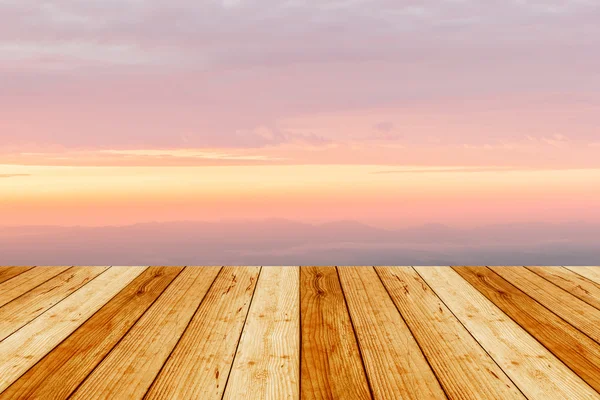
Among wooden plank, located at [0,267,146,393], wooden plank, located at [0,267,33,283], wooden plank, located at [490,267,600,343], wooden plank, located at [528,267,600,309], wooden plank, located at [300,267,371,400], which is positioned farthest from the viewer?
wooden plank, located at [0,267,33,283]

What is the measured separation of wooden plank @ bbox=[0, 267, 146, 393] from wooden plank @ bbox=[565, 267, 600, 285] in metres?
2.46

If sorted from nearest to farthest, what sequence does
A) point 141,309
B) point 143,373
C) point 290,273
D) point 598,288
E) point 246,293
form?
1. point 143,373
2. point 141,309
3. point 246,293
4. point 598,288
5. point 290,273

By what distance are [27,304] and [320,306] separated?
129cm

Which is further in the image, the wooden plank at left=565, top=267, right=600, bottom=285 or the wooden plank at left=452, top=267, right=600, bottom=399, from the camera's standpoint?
the wooden plank at left=565, top=267, right=600, bottom=285

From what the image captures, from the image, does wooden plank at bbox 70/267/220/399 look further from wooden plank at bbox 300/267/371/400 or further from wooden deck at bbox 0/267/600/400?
wooden plank at bbox 300/267/371/400

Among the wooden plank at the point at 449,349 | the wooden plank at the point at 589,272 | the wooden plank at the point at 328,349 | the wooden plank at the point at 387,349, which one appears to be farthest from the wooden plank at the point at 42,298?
the wooden plank at the point at 589,272

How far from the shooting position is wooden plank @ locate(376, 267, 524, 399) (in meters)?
1.43

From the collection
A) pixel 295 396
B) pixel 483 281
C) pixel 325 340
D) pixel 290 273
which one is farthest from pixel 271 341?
pixel 483 281

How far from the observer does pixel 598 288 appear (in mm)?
2619

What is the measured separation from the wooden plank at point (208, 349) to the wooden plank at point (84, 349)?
24cm

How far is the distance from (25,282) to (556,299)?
2.61m

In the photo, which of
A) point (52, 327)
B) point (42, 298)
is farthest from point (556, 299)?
point (42, 298)

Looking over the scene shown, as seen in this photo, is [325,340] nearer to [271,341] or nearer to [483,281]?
[271,341]

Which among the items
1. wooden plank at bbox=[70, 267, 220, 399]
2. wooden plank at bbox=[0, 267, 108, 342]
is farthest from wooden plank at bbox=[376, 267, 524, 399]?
wooden plank at bbox=[0, 267, 108, 342]
